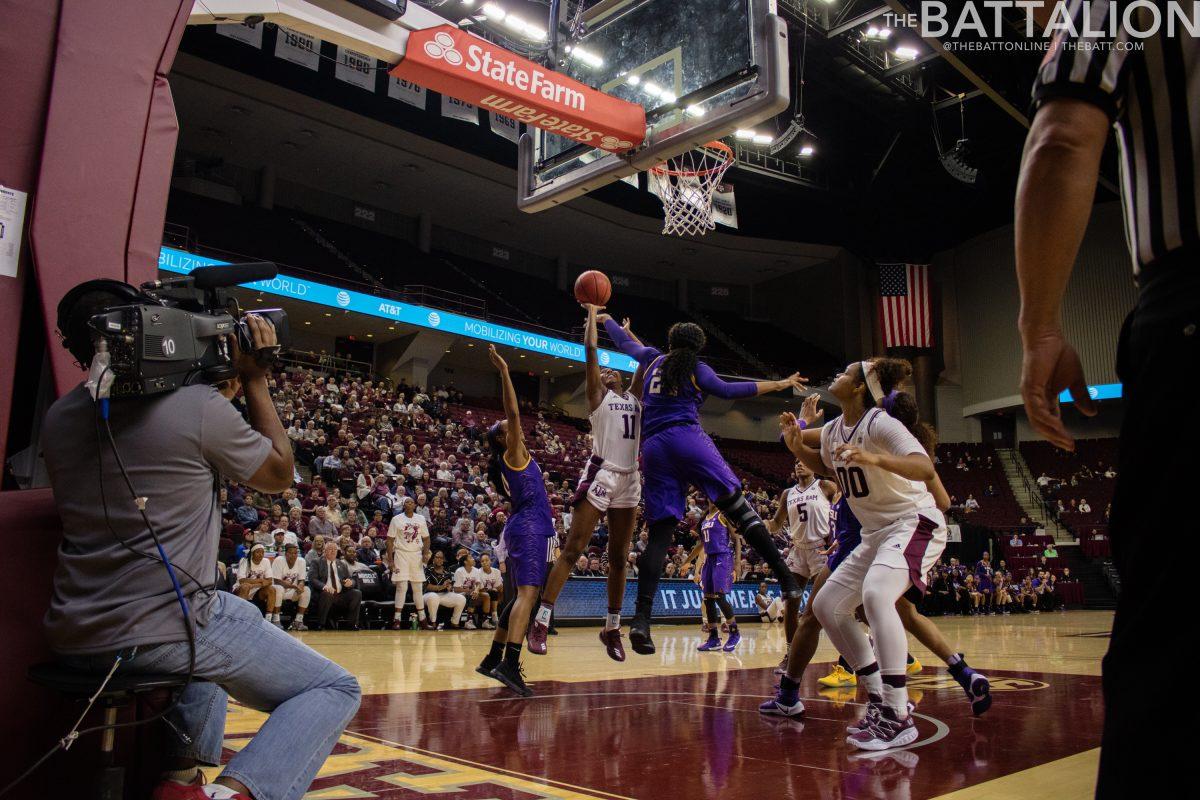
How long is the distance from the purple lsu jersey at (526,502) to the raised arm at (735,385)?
4.95 ft

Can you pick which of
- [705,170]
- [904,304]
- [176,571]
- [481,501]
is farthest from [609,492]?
[904,304]

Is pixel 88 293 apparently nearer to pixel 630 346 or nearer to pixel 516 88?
pixel 630 346

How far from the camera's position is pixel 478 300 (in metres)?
28.1

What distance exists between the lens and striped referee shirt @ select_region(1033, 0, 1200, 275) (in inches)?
56.3

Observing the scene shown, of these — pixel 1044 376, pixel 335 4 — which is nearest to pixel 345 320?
pixel 335 4

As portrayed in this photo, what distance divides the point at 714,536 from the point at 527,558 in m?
4.57

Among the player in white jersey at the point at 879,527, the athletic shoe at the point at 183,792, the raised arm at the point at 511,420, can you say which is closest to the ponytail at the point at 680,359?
the player in white jersey at the point at 879,527

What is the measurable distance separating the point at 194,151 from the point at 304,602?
61.4 ft

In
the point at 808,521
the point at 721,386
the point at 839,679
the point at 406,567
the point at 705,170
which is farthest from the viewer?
the point at 406,567

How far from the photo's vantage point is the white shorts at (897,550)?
4.64 m

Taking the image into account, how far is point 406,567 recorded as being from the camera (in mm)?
12578

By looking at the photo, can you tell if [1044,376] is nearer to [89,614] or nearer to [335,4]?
[89,614]

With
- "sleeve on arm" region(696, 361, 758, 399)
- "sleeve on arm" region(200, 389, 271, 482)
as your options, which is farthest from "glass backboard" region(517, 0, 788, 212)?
"sleeve on arm" region(200, 389, 271, 482)

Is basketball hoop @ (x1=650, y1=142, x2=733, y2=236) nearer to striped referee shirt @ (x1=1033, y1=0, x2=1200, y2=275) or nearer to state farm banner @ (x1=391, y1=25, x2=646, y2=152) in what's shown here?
state farm banner @ (x1=391, y1=25, x2=646, y2=152)
